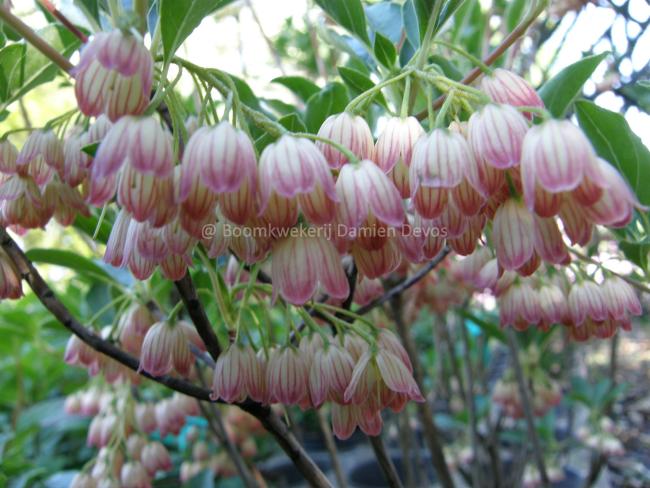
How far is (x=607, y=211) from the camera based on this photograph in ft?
1.98

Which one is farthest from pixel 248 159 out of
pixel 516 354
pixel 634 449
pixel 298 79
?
pixel 634 449

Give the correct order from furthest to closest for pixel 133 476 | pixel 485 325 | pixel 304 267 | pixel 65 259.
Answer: pixel 485 325 → pixel 133 476 → pixel 65 259 → pixel 304 267

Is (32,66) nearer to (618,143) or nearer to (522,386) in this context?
(618,143)

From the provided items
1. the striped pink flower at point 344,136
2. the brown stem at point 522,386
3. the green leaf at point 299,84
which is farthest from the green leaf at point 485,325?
the striped pink flower at point 344,136

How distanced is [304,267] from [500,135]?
0.89 ft

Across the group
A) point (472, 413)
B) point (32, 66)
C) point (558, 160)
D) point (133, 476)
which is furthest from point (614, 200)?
point (472, 413)

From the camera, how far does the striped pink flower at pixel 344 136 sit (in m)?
0.73

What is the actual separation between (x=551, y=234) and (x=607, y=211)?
0.22ft

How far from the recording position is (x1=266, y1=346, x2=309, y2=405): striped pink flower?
805mm

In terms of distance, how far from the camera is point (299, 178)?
61cm

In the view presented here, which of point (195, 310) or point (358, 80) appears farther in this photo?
point (358, 80)

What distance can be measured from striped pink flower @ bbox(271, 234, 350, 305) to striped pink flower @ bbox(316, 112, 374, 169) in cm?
11

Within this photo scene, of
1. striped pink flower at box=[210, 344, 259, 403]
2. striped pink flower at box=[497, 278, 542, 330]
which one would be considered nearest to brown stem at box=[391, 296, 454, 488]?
striped pink flower at box=[497, 278, 542, 330]

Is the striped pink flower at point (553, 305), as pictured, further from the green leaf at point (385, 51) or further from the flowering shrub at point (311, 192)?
the green leaf at point (385, 51)
